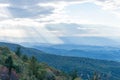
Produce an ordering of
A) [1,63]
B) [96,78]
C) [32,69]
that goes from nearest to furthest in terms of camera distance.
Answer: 1. [96,78]
2. [1,63]
3. [32,69]

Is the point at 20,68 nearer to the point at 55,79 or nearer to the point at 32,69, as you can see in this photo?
the point at 32,69

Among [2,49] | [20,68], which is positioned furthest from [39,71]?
[2,49]

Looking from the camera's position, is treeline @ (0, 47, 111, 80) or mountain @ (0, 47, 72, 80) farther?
mountain @ (0, 47, 72, 80)

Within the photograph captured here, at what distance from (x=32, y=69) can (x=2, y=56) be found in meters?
14.6

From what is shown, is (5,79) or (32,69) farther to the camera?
(32,69)

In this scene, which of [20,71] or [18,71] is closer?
[18,71]

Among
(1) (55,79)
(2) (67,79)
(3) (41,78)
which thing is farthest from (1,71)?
(2) (67,79)

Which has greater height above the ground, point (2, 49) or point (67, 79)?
point (2, 49)

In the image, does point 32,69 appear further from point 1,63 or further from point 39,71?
point 1,63

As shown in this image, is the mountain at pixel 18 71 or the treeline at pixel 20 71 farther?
the mountain at pixel 18 71

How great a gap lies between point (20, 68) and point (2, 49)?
34795 millimetres

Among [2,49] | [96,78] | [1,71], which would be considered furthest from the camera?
[2,49]

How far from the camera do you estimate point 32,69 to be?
6029 inches

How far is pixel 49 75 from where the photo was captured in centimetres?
15562
